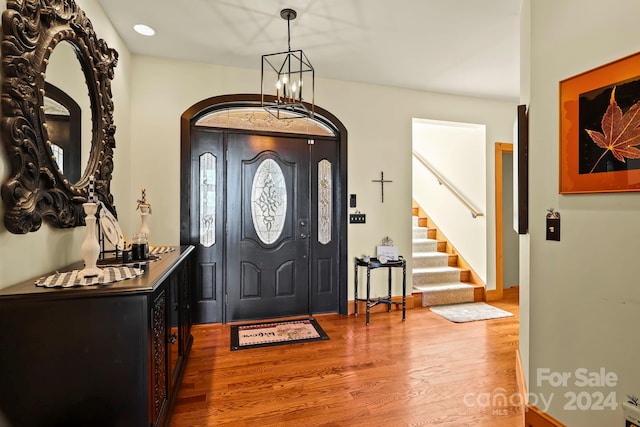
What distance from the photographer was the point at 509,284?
4.92 m

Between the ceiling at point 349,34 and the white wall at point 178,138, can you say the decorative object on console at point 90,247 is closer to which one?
the white wall at point 178,138

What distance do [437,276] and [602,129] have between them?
336cm

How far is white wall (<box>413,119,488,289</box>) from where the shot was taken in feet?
14.8

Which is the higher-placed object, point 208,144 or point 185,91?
point 185,91

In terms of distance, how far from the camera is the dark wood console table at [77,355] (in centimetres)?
128

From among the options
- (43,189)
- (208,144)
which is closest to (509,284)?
(208,144)

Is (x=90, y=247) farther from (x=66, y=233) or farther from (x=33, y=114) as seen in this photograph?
(x=33, y=114)

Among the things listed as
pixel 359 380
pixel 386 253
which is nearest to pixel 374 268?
pixel 386 253

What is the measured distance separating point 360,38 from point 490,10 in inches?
41.1

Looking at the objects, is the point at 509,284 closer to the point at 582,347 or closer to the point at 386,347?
the point at 386,347

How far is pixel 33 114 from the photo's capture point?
1.51 metres

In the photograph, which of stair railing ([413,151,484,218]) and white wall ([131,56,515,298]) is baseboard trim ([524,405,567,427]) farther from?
stair railing ([413,151,484,218])

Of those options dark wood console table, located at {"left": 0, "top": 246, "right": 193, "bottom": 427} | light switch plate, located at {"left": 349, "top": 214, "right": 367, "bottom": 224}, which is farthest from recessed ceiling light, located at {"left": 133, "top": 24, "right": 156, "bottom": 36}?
light switch plate, located at {"left": 349, "top": 214, "right": 367, "bottom": 224}

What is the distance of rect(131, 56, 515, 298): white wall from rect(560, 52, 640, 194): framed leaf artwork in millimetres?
2395
